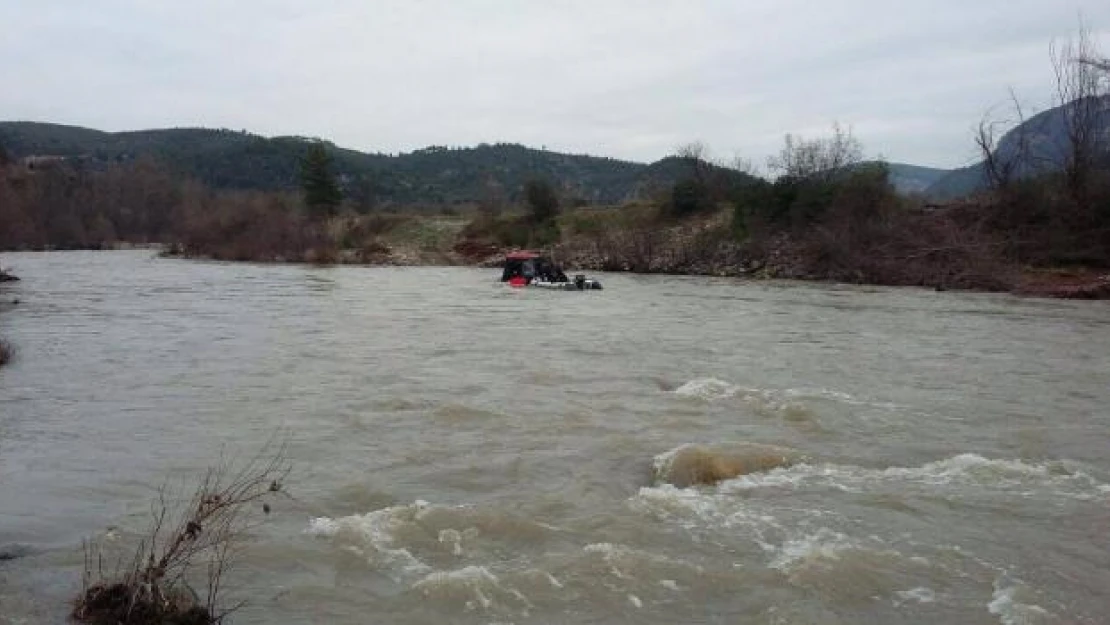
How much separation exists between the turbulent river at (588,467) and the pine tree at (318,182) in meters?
56.1

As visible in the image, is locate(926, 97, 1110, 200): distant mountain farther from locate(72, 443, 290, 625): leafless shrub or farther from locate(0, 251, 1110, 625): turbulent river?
locate(72, 443, 290, 625): leafless shrub

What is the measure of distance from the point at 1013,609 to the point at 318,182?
251 feet

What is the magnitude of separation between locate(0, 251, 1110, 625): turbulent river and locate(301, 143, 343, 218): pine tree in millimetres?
56092

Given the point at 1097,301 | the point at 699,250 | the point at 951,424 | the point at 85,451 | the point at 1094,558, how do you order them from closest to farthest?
the point at 1094,558 → the point at 85,451 → the point at 951,424 → the point at 1097,301 → the point at 699,250

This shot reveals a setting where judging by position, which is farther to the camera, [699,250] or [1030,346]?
[699,250]

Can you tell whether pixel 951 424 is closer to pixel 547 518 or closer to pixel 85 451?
pixel 547 518

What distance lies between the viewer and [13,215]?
95.6 metres

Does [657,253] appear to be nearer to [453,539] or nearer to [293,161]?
[453,539]

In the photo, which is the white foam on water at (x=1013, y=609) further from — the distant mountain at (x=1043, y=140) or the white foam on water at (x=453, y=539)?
the distant mountain at (x=1043, y=140)

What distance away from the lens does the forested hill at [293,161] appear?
160 meters

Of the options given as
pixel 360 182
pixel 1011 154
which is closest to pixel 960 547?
pixel 1011 154

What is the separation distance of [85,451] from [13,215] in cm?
10124

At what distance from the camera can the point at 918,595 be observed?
20.6 ft

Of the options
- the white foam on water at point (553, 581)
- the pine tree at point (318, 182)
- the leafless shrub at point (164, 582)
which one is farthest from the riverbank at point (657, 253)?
the leafless shrub at point (164, 582)
